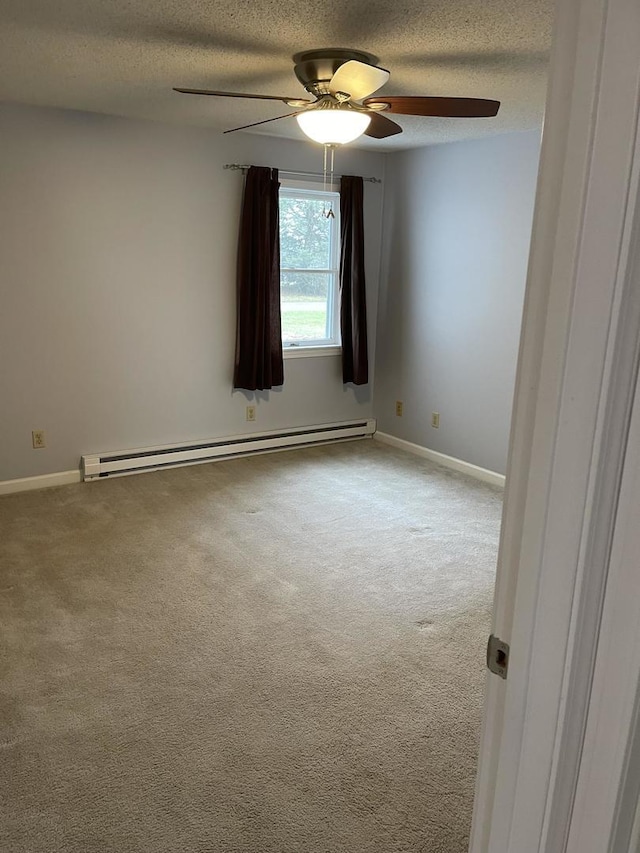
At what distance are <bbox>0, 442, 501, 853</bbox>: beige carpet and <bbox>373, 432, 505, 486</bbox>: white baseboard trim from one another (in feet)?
1.66

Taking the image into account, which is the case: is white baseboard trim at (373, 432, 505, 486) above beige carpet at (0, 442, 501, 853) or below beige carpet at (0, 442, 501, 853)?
above

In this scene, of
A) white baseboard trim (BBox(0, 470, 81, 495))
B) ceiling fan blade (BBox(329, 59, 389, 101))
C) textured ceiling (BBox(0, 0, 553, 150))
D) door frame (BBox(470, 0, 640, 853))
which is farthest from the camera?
white baseboard trim (BBox(0, 470, 81, 495))

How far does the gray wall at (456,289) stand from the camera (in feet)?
14.7

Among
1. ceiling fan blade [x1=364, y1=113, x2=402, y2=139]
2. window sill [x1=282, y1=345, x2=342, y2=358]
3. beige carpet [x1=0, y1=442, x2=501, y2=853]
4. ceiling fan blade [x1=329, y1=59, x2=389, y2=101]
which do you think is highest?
A: ceiling fan blade [x1=329, y1=59, x2=389, y2=101]

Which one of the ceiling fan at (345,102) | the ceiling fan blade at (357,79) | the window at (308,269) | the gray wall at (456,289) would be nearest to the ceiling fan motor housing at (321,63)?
the ceiling fan at (345,102)

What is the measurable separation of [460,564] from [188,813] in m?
1.96

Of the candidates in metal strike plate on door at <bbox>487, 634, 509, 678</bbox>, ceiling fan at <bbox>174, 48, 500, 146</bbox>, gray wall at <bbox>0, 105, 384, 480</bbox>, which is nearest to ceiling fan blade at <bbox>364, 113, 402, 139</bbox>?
ceiling fan at <bbox>174, 48, 500, 146</bbox>

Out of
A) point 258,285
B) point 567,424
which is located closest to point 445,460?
point 258,285

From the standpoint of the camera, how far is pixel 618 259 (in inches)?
26.6

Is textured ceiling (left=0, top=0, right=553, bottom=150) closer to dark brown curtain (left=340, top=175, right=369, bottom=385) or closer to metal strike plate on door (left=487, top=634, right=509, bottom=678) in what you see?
dark brown curtain (left=340, top=175, right=369, bottom=385)

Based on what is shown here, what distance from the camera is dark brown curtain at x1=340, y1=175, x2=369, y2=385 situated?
5.12 meters

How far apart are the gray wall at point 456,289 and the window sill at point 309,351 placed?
0.43m

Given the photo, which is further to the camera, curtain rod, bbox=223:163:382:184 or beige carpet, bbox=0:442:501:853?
curtain rod, bbox=223:163:382:184

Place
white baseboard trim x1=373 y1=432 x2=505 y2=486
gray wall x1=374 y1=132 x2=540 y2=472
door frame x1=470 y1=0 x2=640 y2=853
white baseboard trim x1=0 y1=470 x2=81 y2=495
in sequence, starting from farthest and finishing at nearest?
1. white baseboard trim x1=373 y1=432 x2=505 y2=486
2. gray wall x1=374 y1=132 x2=540 y2=472
3. white baseboard trim x1=0 y1=470 x2=81 y2=495
4. door frame x1=470 y1=0 x2=640 y2=853
